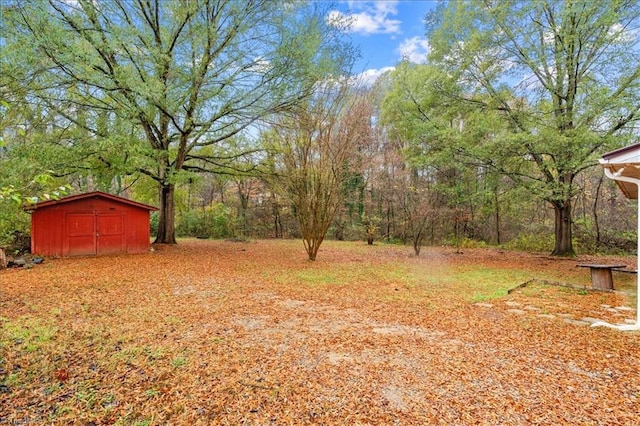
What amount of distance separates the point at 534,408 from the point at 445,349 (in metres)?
1.06

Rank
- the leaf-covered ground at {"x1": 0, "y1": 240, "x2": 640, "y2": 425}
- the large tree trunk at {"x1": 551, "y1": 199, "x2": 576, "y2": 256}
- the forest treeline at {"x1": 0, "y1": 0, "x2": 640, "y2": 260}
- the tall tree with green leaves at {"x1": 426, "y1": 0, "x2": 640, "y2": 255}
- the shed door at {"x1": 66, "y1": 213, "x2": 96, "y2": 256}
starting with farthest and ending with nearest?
1. the large tree trunk at {"x1": 551, "y1": 199, "x2": 576, "y2": 256}
2. the shed door at {"x1": 66, "y1": 213, "x2": 96, "y2": 256}
3. the forest treeline at {"x1": 0, "y1": 0, "x2": 640, "y2": 260}
4. the tall tree with green leaves at {"x1": 426, "y1": 0, "x2": 640, "y2": 255}
5. the leaf-covered ground at {"x1": 0, "y1": 240, "x2": 640, "y2": 425}

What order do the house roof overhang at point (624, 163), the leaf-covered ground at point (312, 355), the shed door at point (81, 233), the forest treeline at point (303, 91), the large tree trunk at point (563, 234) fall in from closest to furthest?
1. the leaf-covered ground at point (312, 355)
2. the house roof overhang at point (624, 163)
3. the forest treeline at point (303, 91)
4. the shed door at point (81, 233)
5. the large tree trunk at point (563, 234)

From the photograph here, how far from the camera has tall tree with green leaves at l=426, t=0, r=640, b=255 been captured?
8039 millimetres

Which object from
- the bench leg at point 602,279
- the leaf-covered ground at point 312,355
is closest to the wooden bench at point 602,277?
the bench leg at point 602,279

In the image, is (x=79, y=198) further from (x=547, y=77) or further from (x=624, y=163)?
(x=547, y=77)

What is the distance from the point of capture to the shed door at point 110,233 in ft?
35.4

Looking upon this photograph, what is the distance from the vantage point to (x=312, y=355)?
10.2 ft

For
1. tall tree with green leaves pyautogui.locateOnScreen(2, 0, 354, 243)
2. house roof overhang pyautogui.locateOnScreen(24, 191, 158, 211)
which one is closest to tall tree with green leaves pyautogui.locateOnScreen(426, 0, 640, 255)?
tall tree with green leaves pyautogui.locateOnScreen(2, 0, 354, 243)

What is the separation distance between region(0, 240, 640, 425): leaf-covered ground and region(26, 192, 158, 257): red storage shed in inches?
176

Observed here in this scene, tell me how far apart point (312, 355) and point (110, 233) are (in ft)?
34.4

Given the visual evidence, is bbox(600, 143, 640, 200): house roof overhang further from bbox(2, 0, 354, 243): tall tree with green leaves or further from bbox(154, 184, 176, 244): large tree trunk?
bbox(154, 184, 176, 244): large tree trunk

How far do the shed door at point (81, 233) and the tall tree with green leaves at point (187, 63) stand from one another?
2.32 meters

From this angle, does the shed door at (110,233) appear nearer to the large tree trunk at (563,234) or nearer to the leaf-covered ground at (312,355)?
the leaf-covered ground at (312,355)

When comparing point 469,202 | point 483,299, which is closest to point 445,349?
point 483,299
